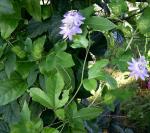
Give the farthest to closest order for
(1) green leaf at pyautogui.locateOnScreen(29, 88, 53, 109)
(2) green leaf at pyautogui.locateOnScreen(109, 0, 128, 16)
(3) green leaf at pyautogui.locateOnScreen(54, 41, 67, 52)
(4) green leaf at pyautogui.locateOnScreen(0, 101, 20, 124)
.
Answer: (4) green leaf at pyautogui.locateOnScreen(0, 101, 20, 124)
(2) green leaf at pyautogui.locateOnScreen(109, 0, 128, 16)
(3) green leaf at pyautogui.locateOnScreen(54, 41, 67, 52)
(1) green leaf at pyautogui.locateOnScreen(29, 88, 53, 109)

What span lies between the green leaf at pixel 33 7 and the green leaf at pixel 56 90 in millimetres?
235

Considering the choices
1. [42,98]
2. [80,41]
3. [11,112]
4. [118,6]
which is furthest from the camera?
[11,112]

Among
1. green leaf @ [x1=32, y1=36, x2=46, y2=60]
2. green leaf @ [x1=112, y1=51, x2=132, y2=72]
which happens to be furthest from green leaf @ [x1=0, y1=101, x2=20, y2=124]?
green leaf @ [x1=112, y1=51, x2=132, y2=72]

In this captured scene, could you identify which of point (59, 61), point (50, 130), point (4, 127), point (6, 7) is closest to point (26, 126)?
point (50, 130)

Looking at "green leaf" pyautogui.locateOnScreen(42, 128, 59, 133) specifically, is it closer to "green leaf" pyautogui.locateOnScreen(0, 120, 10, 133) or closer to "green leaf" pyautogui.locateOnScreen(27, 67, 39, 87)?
"green leaf" pyautogui.locateOnScreen(27, 67, 39, 87)

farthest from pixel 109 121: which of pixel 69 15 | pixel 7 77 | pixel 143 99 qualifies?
pixel 69 15

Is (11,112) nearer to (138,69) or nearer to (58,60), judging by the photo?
(58,60)

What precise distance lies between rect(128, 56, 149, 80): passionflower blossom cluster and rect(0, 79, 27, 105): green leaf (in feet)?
0.97

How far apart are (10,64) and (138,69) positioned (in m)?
0.33

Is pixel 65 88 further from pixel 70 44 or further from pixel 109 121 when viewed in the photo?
pixel 109 121

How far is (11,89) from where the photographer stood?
4.01ft

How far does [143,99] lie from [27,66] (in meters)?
2.47

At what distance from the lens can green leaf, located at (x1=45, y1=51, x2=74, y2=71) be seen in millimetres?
1109

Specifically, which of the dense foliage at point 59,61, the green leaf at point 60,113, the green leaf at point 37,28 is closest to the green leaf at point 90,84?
the dense foliage at point 59,61
